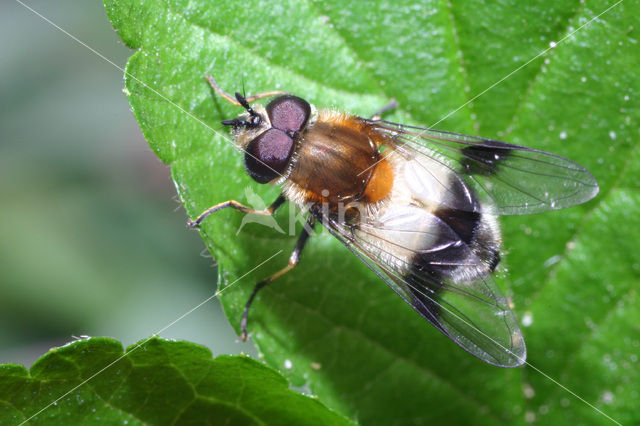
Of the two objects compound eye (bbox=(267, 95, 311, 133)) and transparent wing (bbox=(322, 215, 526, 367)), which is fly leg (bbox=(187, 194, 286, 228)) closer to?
transparent wing (bbox=(322, 215, 526, 367))

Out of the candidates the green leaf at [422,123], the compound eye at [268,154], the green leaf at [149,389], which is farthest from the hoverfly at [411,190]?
the green leaf at [149,389]

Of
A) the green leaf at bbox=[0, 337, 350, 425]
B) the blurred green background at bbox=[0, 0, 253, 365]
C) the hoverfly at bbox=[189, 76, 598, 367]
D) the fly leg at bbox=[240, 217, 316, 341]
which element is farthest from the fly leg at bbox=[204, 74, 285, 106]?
the blurred green background at bbox=[0, 0, 253, 365]

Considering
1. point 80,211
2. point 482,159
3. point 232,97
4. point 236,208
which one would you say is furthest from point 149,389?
point 80,211

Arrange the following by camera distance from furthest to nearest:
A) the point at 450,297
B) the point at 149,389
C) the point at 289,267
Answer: the point at 289,267, the point at 450,297, the point at 149,389

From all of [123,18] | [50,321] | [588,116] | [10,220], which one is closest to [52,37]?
[10,220]

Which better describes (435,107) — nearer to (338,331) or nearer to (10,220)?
(338,331)

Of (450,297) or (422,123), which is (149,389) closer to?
(450,297)
